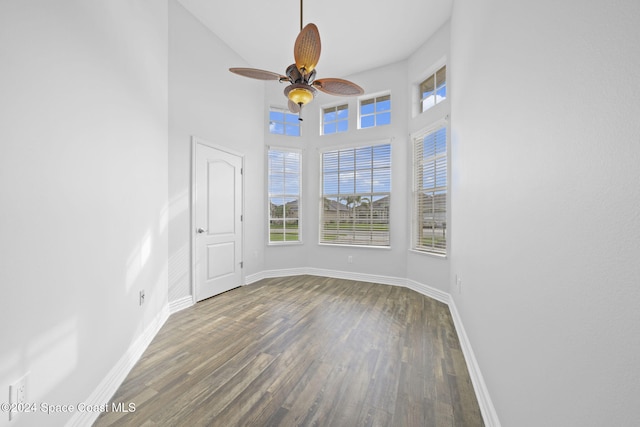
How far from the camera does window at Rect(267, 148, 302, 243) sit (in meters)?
4.72

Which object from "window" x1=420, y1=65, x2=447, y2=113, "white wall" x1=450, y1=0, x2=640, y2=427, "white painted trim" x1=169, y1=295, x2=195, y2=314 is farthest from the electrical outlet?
"window" x1=420, y1=65, x2=447, y2=113

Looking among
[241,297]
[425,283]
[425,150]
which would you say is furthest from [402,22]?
[241,297]

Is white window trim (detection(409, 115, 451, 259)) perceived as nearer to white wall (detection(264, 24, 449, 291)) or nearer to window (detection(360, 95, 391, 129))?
white wall (detection(264, 24, 449, 291))

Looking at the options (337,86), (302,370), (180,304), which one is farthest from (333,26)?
(180,304)

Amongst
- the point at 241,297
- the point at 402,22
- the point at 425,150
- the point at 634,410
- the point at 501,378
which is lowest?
the point at 241,297

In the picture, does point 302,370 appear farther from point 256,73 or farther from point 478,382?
point 256,73

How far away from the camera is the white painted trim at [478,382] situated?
1.38 m

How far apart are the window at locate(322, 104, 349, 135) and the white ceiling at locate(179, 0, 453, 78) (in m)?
0.74

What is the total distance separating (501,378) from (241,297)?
3.11m

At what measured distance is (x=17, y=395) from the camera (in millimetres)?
1038

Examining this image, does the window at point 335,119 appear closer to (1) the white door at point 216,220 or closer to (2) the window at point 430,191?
(2) the window at point 430,191

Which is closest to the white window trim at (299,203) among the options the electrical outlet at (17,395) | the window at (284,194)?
the window at (284,194)

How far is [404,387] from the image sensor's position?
1.74 meters

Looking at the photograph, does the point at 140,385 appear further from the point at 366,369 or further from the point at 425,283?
the point at 425,283
